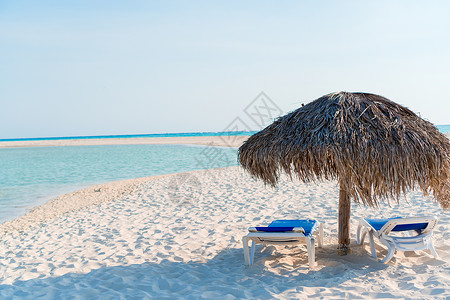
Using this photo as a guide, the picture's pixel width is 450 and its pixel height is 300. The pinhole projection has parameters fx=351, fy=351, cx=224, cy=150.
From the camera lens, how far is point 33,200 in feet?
31.1

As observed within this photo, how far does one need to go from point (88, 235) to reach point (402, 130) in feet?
14.8

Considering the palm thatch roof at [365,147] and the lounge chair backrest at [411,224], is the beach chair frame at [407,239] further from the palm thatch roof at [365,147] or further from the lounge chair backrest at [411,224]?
the palm thatch roof at [365,147]

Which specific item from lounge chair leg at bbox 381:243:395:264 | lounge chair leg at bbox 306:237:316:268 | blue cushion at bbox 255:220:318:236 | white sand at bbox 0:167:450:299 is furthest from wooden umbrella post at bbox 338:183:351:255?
lounge chair leg at bbox 306:237:316:268

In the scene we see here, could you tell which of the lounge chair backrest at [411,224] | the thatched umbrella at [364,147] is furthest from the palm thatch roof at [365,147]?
the lounge chair backrest at [411,224]

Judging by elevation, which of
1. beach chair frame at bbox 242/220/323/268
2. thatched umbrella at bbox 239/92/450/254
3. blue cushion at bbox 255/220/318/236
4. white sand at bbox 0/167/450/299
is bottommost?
white sand at bbox 0/167/450/299

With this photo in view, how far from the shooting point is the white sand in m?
3.09

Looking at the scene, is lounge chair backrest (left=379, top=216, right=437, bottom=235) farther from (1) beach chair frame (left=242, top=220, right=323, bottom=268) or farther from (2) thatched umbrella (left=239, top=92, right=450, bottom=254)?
(1) beach chair frame (left=242, top=220, right=323, bottom=268)

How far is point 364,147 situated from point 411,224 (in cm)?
112

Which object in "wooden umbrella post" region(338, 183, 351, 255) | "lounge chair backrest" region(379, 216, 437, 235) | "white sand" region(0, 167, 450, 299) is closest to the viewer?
"white sand" region(0, 167, 450, 299)

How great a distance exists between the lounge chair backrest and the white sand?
323 mm

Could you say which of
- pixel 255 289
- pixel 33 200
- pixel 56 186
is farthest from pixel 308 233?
pixel 56 186

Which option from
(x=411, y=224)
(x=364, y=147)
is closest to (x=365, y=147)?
(x=364, y=147)

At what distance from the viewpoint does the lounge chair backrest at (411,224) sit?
3346 millimetres

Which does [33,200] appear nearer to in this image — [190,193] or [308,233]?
[190,193]
